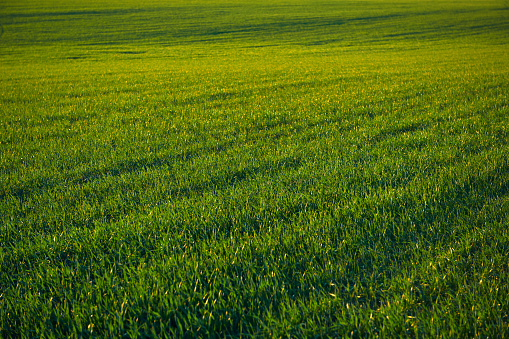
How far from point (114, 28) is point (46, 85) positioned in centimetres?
3698

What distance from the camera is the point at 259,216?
13.8ft

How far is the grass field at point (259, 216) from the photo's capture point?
2.73 m

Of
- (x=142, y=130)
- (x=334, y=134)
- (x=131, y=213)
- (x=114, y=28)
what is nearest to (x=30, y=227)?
(x=131, y=213)

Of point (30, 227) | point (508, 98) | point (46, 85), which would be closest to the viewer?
point (30, 227)

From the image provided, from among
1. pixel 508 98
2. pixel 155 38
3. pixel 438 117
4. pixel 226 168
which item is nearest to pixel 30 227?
pixel 226 168

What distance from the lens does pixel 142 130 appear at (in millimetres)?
8656

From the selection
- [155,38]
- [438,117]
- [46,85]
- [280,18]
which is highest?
[280,18]

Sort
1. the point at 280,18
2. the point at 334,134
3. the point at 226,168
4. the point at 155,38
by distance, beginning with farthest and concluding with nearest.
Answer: the point at 280,18 < the point at 155,38 < the point at 334,134 < the point at 226,168

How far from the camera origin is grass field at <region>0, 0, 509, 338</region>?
8.95 feet

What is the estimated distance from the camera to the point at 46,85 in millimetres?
16719

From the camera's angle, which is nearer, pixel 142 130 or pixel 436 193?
pixel 436 193

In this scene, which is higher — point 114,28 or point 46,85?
point 114,28

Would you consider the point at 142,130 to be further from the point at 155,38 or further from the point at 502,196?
the point at 155,38

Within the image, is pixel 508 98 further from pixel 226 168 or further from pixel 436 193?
pixel 226 168
